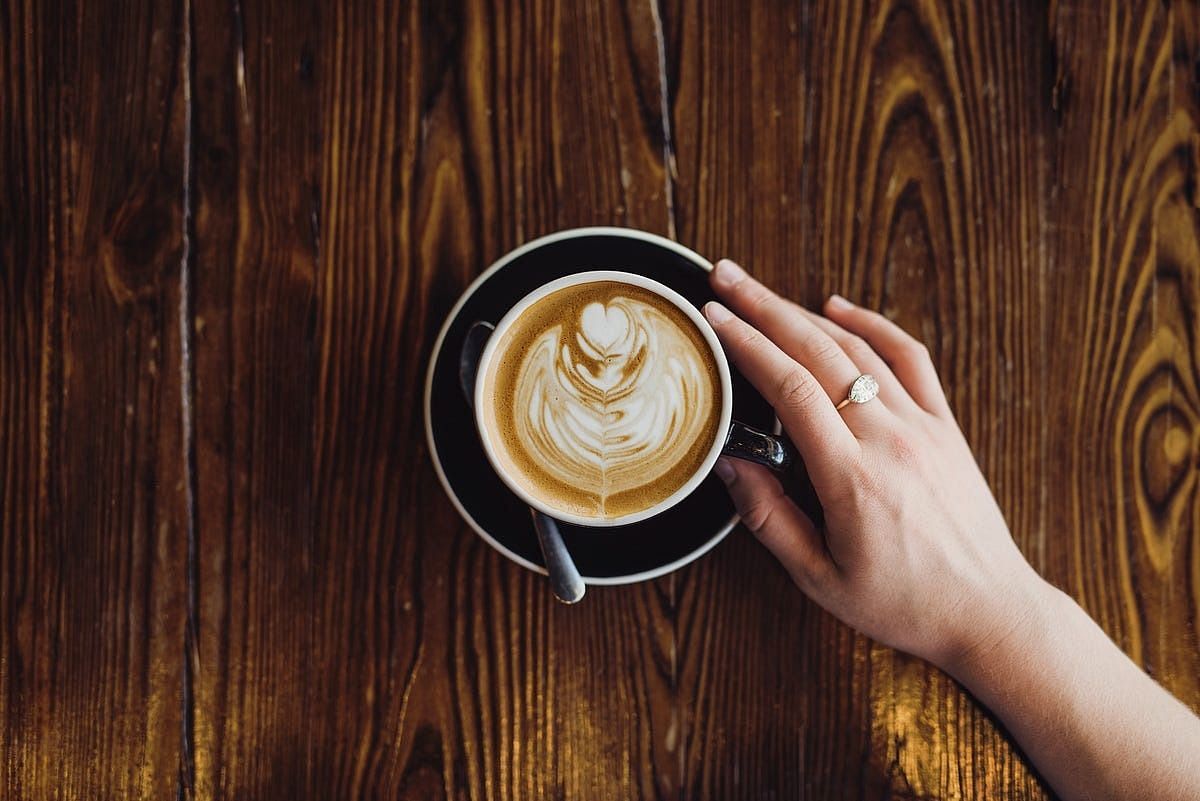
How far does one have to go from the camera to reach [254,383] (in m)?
0.98

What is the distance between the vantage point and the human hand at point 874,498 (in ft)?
2.77

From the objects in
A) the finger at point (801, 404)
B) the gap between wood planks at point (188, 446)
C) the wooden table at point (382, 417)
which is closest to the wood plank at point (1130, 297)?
the wooden table at point (382, 417)

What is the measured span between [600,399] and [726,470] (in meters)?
0.17

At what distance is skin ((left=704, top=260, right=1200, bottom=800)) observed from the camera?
850mm

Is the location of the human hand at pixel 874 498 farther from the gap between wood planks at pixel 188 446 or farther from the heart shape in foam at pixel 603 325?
the gap between wood planks at pixel 188 446

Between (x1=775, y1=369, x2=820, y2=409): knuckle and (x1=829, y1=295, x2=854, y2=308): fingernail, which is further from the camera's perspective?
(x1=829, y1=295, x2=854, y2=308): fingernail

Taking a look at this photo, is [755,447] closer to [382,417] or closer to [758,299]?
[758,299]

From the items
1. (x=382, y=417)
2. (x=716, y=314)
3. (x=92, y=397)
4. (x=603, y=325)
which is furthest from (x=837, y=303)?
(x=92, y=397)

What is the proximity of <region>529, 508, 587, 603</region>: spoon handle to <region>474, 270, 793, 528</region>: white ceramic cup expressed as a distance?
74 mm

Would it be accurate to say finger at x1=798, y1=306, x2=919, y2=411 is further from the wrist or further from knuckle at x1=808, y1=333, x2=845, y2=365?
the wrist

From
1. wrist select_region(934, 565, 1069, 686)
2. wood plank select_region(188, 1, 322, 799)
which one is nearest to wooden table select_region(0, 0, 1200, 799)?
wood plank select_region(188, 1, 322, 799)

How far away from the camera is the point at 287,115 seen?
3.23ft

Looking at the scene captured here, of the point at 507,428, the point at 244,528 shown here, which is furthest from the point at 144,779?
the point at 507,428

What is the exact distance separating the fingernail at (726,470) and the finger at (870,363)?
0.60 feet
